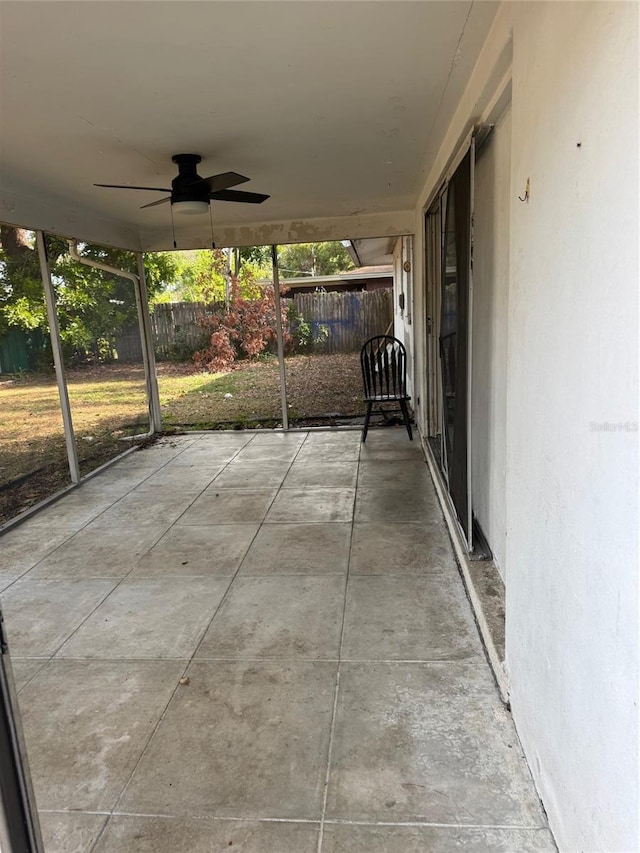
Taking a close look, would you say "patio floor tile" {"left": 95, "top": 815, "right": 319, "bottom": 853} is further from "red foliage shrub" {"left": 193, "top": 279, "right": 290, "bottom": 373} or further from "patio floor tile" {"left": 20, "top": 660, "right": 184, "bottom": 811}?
"red foliage shrub" {"left": 193, "top": 279, "right": 290, "bottom": 373}

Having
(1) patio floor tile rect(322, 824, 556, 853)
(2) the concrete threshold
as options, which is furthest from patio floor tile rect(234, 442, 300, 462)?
(1) patio floor tile rect(322, 824, 556, 853)

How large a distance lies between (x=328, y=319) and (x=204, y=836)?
8837mm

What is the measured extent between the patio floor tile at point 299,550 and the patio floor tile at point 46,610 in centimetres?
79

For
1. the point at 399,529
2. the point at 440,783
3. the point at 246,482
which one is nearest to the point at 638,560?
the point at 440,783

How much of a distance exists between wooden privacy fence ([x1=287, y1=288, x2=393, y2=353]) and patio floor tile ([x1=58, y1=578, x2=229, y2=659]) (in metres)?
7.29

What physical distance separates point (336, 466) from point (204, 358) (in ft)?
17.7

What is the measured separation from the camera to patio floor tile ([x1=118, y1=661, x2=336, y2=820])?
158cm

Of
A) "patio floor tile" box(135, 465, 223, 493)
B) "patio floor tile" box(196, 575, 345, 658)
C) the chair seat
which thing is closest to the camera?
"patio floor tile" box(196, 575, 345, 658)

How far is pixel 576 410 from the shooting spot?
1.15m

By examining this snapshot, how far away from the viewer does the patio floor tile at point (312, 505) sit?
373 centimetres

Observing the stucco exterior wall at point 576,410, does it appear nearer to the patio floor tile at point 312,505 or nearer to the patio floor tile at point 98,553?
the patio floor tile at point 312,505

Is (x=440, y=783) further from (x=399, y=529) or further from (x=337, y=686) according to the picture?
(x=399, y=529)

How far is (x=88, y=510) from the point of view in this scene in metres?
4.14

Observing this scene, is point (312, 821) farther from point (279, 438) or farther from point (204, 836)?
point (279, 438)
